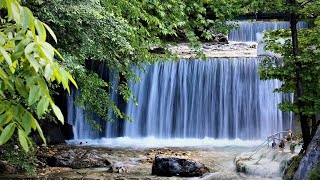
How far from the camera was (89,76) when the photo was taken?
7793mm

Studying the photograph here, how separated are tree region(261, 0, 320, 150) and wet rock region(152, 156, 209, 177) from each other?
8.98 ft

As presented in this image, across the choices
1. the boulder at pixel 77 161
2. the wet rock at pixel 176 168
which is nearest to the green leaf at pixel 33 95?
the wet rock at pixel 176 168

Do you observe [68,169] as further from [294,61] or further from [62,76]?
[62,76]

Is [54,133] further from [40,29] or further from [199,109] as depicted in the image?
[40,29]

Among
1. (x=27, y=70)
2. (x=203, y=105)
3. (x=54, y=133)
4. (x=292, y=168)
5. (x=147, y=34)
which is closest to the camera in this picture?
(x=27, y=70)

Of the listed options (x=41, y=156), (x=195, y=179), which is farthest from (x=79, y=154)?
(x=195, y=179)

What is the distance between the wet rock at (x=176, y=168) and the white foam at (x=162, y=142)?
4.62 meters

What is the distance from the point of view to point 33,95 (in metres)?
1.24

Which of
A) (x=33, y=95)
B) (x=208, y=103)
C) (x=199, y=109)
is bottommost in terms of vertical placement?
(x=33, y=95)

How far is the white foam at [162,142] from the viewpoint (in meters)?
14.5

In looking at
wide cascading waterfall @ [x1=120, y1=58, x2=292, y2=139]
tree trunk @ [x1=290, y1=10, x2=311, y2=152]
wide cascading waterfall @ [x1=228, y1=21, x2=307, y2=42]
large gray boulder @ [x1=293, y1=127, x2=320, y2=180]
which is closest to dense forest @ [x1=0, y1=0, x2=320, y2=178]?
tree trunk @ [x1=290, y1=10, x2=311, y2=152]

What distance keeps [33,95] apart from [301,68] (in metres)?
6.72

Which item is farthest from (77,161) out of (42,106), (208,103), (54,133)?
(42,106)

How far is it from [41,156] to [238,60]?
28.4 ft
